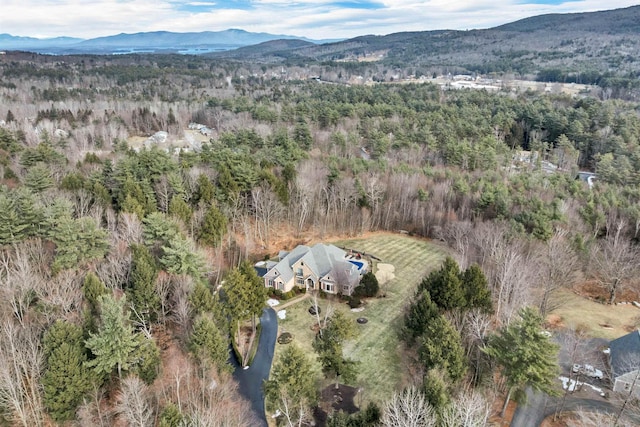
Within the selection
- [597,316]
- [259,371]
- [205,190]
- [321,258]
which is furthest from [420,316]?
[205,190]

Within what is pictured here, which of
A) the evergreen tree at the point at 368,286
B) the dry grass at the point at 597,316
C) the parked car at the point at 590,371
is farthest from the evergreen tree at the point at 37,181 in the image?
the dry grass at the point at 597,316

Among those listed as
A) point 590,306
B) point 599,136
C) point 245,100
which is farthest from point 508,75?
point 590,306

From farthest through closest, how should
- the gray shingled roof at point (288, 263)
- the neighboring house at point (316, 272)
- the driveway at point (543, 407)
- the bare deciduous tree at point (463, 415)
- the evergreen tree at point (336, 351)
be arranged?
1. the gray shingled roof at point (288, 263)
2. the neighboring house at point (316, 272)
3. the evergreen tree at point (336, 351)
4. the driveway at point (543, 407)
5. the bare deciduous tree at point (463, 415)

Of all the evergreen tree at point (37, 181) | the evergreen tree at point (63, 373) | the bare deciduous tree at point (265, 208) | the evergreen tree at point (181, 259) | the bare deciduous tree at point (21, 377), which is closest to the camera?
the bare deciduous tree at point (21, 377)

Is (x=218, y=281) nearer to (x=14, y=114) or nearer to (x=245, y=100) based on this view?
(x=245, y=100)

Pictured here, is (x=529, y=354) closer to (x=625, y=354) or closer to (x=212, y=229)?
(x=625, y=354)

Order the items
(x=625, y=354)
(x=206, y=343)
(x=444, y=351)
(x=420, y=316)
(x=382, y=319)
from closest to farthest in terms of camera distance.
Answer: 1. (x=444, y=351)
2. (x=206, y=343)
3. (x=625, y=354)
4. (x=420, y=316)
5. (x=382, y=319)

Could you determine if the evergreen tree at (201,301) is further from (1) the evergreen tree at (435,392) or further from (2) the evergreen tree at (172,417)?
(1) the evergreen tree at (435,392)

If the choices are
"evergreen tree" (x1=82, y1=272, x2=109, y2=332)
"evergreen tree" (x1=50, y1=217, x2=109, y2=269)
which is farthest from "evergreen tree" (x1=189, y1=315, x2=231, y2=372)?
"evergreen tree" (x1=50, y1=217, x2=109, y2=269)
